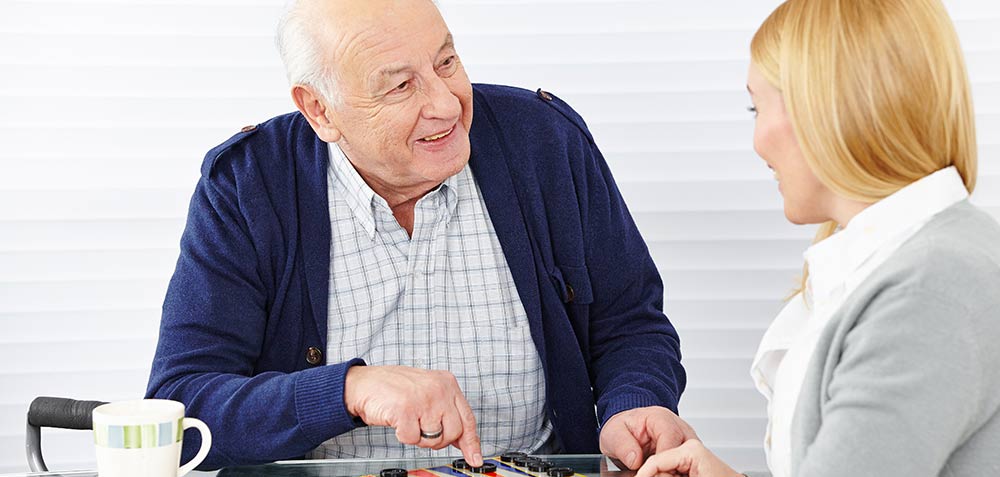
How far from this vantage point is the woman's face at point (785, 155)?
4.05ft

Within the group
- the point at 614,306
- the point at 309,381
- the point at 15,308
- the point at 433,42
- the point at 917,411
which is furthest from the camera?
the point at 15,308

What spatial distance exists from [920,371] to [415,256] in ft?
3.42

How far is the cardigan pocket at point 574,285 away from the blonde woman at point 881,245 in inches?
25.6

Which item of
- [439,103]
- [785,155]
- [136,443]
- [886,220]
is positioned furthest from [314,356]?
[886,220]

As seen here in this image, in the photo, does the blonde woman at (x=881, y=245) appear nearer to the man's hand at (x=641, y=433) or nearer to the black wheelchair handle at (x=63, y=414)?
the man's hand at (x=641, y=433)

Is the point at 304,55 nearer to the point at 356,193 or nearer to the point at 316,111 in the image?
the point at 316,111

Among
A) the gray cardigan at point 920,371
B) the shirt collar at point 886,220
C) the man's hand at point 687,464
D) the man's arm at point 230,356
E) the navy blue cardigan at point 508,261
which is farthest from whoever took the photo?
the navy blue cardigan at point 508,261

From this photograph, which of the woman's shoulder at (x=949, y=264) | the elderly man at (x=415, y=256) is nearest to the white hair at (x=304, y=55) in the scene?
the elderly man at (x=415, y=256)

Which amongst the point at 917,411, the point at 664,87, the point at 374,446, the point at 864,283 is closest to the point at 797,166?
the point at 864,283

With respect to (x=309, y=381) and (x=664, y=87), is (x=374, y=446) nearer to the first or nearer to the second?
(x=309, y=381)

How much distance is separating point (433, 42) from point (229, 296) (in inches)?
20.4

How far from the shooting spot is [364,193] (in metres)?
1.91

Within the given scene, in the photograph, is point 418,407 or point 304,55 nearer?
point 418,407

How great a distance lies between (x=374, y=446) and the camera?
188 cm
